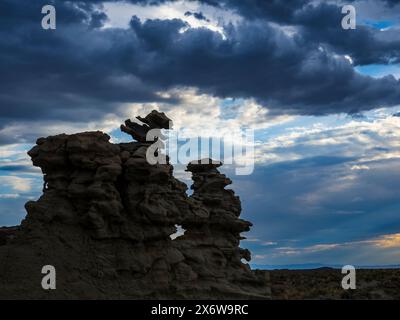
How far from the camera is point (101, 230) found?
25766mm

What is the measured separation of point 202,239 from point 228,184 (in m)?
4.96

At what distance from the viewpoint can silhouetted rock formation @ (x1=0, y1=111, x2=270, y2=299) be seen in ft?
81.1

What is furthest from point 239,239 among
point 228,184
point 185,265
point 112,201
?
point 112,201

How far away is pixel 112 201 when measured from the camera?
2625cm

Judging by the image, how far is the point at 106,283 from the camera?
1000 inches

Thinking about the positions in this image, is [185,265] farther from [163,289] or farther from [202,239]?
[202,239]

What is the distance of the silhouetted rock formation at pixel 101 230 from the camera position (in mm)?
24734

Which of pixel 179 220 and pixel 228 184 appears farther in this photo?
pixel 228 184
